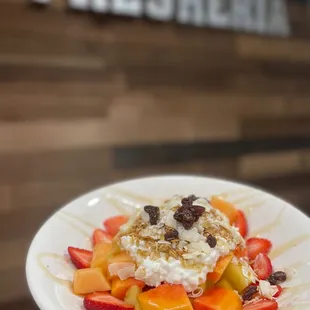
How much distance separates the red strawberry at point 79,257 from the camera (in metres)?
1.21

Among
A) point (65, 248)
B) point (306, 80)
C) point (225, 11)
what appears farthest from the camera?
point (306, 80)

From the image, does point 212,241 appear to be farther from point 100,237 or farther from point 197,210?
point 100,237

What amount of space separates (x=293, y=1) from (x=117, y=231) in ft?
10.0

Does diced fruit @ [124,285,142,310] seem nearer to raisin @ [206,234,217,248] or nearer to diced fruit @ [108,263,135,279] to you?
diced fruit @ [108,263,135,279]

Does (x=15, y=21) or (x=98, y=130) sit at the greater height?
(x=15, y=21)

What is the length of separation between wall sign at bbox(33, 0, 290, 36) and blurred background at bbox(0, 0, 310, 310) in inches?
2.3

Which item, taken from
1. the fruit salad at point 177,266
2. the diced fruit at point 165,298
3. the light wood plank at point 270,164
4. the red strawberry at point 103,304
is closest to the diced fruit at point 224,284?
the fruit salad at point 177,266

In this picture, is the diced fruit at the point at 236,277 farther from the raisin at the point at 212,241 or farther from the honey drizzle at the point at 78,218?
the honey drizzle at the point at 78,218

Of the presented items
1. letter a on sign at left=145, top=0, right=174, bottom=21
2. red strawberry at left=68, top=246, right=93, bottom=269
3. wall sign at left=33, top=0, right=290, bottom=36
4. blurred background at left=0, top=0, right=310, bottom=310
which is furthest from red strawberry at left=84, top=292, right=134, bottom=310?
letter a on sign at left=145, top=0, right=174, bottom=21

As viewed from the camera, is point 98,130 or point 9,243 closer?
point 9,243

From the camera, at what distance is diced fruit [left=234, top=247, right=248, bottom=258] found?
4.04 feet

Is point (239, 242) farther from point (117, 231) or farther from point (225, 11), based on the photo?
point (225, 11)

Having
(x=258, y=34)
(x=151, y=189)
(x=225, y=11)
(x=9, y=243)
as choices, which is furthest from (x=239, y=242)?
(x=258, y=34)

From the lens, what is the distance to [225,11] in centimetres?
346
